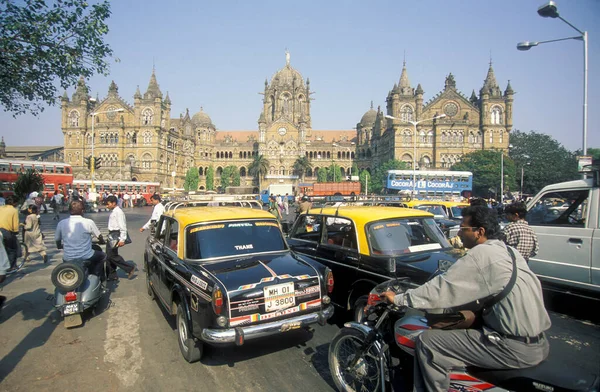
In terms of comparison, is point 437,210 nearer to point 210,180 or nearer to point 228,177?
point 228,177

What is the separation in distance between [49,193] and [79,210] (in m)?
36.5

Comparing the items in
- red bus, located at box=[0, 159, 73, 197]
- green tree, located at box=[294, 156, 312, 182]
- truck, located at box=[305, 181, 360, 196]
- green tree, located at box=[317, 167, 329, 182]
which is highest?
green tree, located at box=[294, 156, 312, 182]

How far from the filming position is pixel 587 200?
5.75 metres

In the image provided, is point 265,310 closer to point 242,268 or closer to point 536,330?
point 242,268

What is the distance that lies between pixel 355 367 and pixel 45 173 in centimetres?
4095

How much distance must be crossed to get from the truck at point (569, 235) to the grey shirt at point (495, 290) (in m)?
4.32

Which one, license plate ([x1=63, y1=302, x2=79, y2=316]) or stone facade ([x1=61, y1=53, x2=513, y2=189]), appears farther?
stone facade ([x1=61, y1=53, x2=513, y2=189])

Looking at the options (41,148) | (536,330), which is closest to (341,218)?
(536,330)

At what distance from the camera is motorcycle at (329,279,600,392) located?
234 centimetres

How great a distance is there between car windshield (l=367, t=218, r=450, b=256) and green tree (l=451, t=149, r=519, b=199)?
1980 inches

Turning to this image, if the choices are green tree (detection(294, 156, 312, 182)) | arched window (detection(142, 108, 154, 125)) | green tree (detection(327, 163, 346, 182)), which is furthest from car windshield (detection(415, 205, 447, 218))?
green tree (detection(294, 156, 312, 182))

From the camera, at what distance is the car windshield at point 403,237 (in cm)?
509

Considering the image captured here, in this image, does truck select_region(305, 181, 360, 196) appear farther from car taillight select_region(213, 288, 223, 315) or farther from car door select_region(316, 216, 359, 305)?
car taillight select_region(213, 288, 223, 315)

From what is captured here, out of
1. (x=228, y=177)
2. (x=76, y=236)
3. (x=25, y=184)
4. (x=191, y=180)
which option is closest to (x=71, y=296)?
(x=76, y=236)
